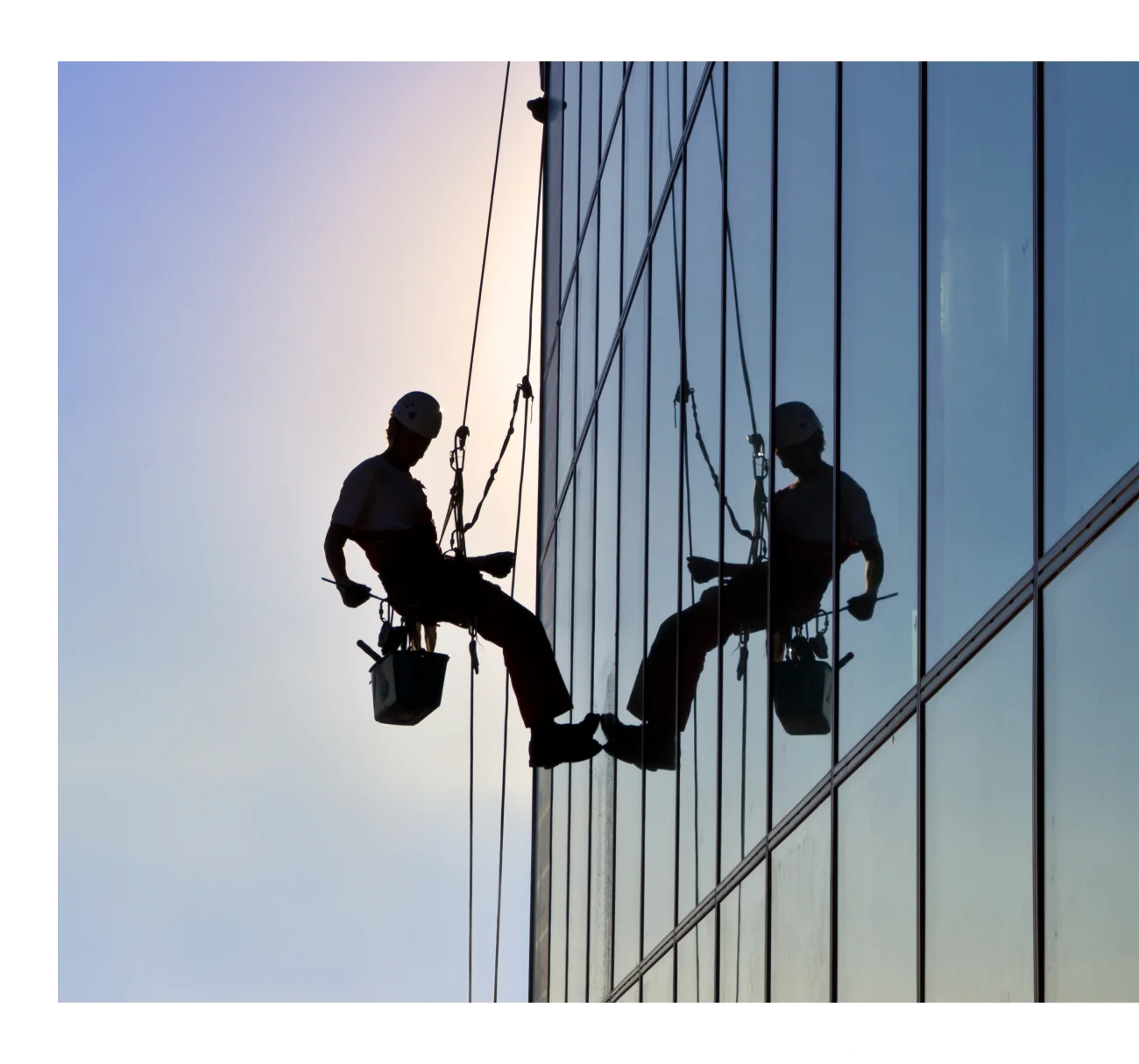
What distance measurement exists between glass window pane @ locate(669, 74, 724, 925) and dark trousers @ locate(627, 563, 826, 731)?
0.02 m

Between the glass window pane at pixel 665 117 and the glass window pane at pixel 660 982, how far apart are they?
226 inches

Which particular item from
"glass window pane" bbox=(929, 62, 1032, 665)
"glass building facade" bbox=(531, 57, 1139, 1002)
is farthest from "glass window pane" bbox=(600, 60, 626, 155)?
"glass window pane" bbox=(929, 62, 1032, 665)

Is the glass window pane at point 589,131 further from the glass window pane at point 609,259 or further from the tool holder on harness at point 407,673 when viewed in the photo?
the tool holder on harness at point 407,673

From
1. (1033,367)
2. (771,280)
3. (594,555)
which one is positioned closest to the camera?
(1033,367)

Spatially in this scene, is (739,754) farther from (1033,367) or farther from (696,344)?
(1033,367)

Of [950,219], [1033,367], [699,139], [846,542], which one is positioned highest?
[699,139]

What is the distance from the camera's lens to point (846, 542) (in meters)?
8.87

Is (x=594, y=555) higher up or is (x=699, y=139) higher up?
(x=699, y=139)

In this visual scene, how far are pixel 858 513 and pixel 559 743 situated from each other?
4455 mm

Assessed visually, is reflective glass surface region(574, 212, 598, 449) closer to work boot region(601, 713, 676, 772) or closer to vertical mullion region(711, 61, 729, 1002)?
work boot region(601, 713, 676, 772)

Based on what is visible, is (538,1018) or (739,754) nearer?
(538,1018)

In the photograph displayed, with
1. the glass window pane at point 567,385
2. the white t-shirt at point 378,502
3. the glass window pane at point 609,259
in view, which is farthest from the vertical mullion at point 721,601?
the glass window pane at point 567,385
